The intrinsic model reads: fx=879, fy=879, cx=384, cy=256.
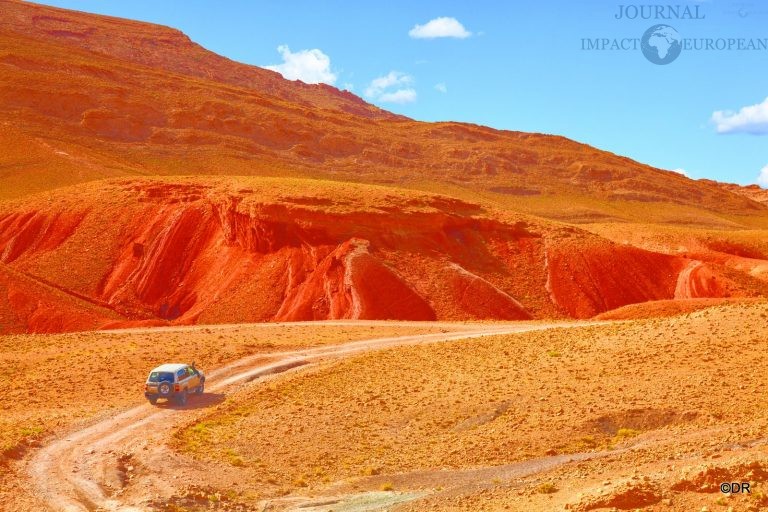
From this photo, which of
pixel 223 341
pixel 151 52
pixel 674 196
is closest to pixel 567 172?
pixel 674 196

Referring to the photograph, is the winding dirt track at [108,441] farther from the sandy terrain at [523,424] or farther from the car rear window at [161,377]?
the sandy terrain at [523,424]

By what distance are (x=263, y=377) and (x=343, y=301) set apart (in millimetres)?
18617

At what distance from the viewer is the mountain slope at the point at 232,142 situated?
317ft

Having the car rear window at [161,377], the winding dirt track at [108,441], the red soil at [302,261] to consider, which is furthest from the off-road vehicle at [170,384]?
the red soil at [302,261]

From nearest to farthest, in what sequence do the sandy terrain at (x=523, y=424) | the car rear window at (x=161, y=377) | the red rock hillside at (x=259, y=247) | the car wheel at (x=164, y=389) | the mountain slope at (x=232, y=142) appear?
the sandy terrain at (x=523, y=424) → the car wheel at (x=164, y=389) → the car rear window at (x=161, y=377) → the red rock hillside at (x=259, y=247) → the mountain slope at (x=232, y=142)

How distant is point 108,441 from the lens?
75.0 ft

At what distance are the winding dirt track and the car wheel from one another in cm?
45

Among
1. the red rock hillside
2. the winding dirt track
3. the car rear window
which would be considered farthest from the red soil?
the car rear window

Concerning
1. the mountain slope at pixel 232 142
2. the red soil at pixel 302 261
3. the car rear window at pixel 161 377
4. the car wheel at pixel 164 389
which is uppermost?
the mountain slope at pixel 232 142

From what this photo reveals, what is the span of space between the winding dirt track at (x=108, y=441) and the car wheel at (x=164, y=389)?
1.49ft

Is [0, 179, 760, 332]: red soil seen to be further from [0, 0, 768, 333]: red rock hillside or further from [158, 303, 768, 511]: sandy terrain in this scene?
[158, 303, 768, 511]: sandy terrain

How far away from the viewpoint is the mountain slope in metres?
96.5

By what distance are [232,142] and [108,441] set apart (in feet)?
283

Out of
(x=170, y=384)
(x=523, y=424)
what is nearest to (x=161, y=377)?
(x=170, y=384)
